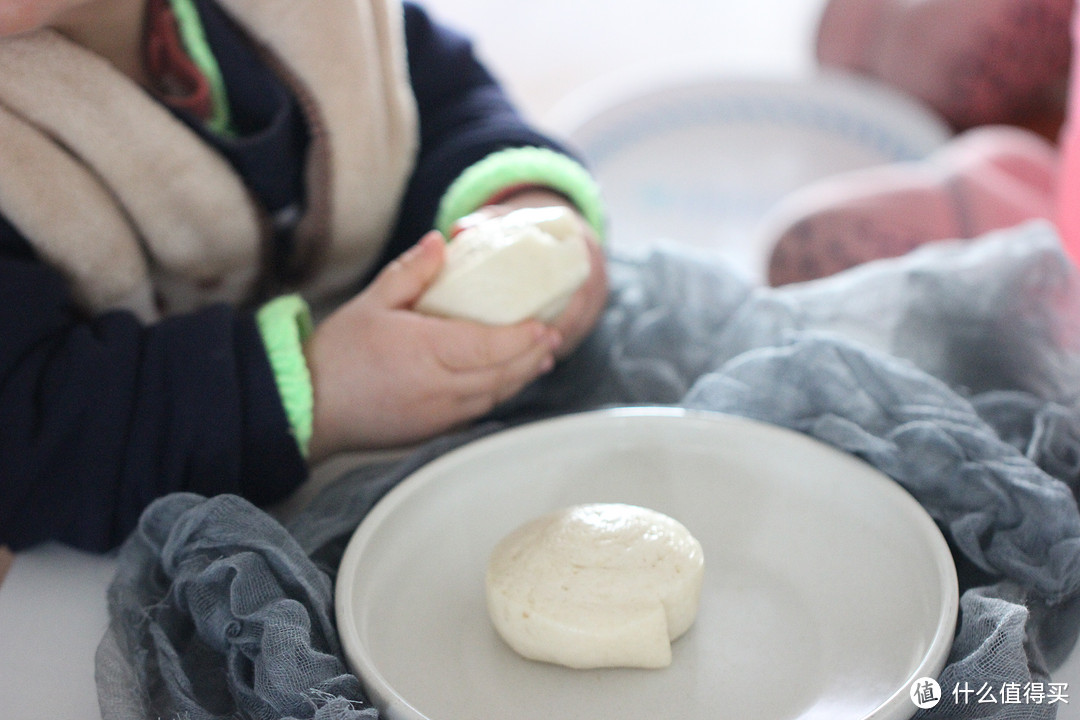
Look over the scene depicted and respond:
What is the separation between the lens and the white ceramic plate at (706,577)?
0.36m

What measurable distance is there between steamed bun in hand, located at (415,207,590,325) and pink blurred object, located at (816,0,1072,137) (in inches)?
32.1

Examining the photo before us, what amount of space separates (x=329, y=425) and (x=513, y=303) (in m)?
0.12

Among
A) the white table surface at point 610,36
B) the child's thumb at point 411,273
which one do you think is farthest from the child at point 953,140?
the child's thumb at point 411,273

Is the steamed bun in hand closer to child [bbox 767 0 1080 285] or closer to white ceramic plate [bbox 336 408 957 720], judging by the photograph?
white ceramic plate [bbox 336 408 957 720]

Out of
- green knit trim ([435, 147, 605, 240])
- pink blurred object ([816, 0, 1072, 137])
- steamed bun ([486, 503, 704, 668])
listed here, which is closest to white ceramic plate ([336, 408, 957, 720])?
steamed bun ([486, 503, 704, 668])

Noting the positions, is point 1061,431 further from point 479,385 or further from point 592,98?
point 592,98

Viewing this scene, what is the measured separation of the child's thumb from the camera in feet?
1.66

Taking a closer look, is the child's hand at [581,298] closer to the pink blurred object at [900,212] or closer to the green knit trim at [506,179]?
the green knit trim at [506,179]

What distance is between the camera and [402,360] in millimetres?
498

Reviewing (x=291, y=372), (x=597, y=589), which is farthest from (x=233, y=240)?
(x=597, y=589)

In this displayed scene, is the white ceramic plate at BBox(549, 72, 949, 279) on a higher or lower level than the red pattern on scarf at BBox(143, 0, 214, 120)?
lower

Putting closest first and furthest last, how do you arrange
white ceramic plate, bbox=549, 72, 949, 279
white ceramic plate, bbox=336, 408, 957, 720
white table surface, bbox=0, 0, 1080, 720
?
white ceramic plate, bbox=336, 408, 957, 720
white ceramic plate, bbox=549, 72, 949, 279
white table surface, bbox=0, 0, 1080, 720

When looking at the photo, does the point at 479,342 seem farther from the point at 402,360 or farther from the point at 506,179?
the point at 506,179

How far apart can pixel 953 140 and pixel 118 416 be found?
39.9 inches
